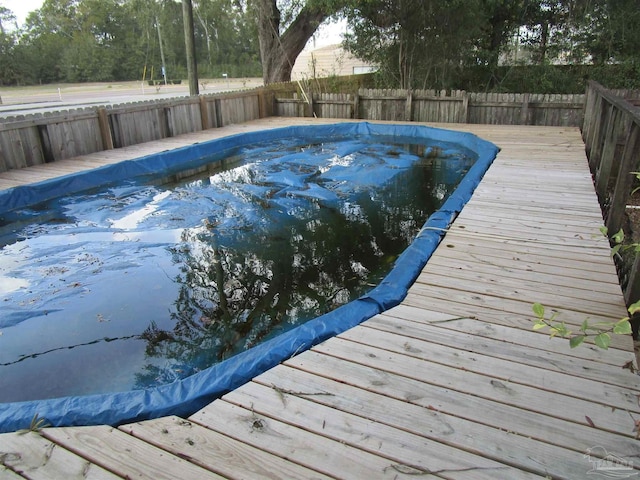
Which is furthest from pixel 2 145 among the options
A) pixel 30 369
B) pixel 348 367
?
pixel 348 367

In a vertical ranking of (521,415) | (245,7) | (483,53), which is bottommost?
(521,415)

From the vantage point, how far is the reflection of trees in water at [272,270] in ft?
9.23

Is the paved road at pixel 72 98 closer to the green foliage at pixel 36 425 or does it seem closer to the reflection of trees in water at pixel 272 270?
the reflection of trees in water at pixel 272 270

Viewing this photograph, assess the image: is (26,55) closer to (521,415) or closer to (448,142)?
(448,142)

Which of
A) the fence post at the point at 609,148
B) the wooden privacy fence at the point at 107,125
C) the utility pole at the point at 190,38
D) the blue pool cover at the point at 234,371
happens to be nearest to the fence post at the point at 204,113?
the wooden privacy fence at the point at 107,125

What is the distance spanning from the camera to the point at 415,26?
9.60 m

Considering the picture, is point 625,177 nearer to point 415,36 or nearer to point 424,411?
point 424,411

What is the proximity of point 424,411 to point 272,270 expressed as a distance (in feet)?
7.49

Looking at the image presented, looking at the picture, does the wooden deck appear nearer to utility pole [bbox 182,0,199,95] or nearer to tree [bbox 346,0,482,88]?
tree [bbox 346,0,482,88]

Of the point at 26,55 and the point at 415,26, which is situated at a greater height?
the point at 26,55

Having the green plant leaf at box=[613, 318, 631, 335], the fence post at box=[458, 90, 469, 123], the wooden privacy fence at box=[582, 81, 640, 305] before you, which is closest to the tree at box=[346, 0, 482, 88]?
the fence post at box=[458, 90, 469, 123]

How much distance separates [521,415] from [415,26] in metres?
9.56
